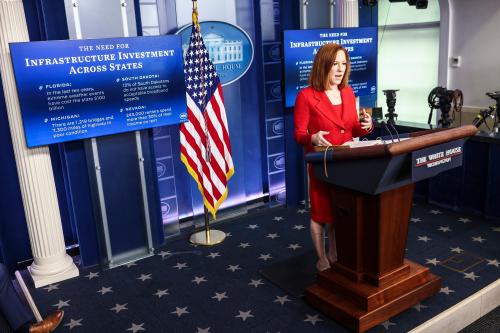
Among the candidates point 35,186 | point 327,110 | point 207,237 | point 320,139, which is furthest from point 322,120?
point 35,186

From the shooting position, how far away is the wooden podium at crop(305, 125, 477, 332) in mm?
2586

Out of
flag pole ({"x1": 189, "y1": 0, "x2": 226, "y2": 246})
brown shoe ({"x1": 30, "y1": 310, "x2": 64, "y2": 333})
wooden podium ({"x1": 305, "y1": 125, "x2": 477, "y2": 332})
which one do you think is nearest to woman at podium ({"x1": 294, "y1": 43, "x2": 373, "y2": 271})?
wooden podium ({"x1": 305, "y1": 125, "x2": 477, "y2": 332})

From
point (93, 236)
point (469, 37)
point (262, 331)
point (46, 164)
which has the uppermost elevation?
point (469, 37)

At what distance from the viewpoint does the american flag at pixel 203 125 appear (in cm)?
408

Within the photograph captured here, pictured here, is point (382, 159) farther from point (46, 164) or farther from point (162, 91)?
point (46, 164)

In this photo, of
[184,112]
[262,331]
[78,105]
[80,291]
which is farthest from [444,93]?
[80,291]

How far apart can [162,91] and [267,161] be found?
161cm

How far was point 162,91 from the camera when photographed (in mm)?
3961

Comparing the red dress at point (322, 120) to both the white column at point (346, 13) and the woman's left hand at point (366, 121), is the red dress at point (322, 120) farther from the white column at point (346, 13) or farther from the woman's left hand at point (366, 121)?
the white column at point (346, 13)

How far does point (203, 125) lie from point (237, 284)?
1373mm

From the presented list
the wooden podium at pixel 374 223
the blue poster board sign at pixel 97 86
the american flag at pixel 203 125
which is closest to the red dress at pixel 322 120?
the wooden podium at pixel 374 223

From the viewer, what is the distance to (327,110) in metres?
3.13

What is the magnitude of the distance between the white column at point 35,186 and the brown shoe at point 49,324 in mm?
656

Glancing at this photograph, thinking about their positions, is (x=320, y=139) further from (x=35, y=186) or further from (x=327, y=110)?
(x=35, y=186)
